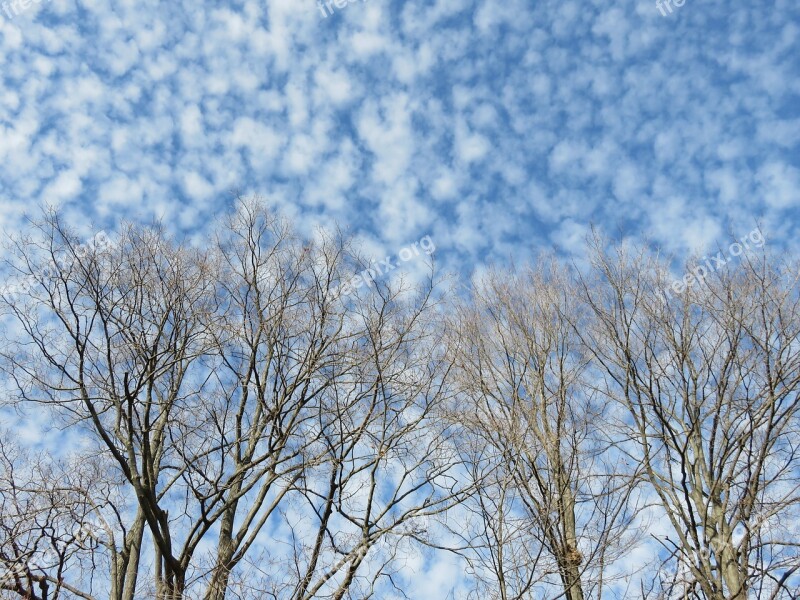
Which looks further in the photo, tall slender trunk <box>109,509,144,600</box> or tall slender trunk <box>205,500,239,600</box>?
tall slender trunk <box>109,509,144,600</box>

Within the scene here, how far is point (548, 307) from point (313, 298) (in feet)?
11.4

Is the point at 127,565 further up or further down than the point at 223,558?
further up

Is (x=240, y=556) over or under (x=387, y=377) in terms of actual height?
under

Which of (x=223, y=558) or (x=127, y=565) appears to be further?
(x=127, y=565)

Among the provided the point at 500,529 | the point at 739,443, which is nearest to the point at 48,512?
the point at 500,529

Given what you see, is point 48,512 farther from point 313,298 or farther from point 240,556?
point 313,298

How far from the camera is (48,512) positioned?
22.2 ft

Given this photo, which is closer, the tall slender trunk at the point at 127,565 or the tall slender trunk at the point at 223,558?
the tall slender trunk at the point at 223,558

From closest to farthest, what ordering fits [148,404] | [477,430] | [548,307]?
[148,404]
[477,430]
[548,307]

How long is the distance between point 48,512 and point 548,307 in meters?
7.03

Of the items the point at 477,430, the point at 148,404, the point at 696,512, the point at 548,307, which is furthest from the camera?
the point at 548,307

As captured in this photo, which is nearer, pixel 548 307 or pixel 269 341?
pixel 269 341

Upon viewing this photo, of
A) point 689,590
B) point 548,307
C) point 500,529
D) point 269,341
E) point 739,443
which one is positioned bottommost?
point 689,590

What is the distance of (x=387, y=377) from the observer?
24.1ft
